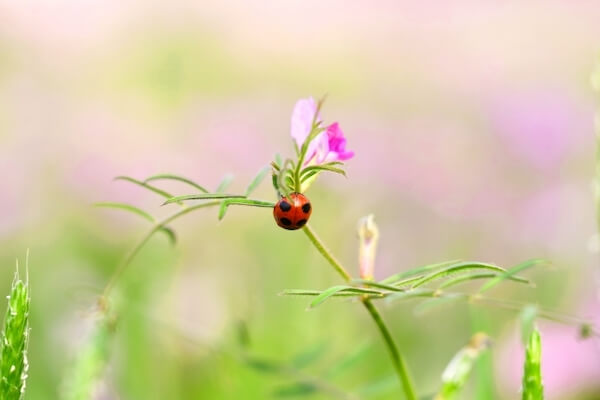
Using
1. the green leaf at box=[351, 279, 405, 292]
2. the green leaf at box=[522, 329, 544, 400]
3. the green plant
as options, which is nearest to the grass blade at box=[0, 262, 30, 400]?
the green plant

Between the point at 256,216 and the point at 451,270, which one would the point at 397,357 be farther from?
the point at 256,216

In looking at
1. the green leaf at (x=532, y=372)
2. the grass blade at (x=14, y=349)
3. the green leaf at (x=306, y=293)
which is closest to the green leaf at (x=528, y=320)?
the green leaf at (x=532, y=372)

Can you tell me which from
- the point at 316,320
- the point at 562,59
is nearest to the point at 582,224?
the point at 316,320

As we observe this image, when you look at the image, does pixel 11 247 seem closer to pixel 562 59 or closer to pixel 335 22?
pixel 562 59

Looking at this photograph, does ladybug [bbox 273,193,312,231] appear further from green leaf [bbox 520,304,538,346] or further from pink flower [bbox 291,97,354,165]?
green leaf [bbox 520,304,538,346]

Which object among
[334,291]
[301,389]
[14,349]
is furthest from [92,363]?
[334,291]
